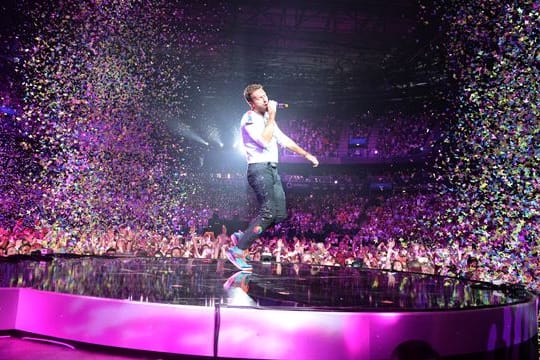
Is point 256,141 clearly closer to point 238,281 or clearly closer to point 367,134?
point 238,281

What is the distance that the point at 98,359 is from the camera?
1.84 meters

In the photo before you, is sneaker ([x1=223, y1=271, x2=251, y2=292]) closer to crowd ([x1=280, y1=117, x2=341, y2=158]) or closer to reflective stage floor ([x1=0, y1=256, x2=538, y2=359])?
reflective stage floor ([x1=0, y1=256, x2=538, y2=359])

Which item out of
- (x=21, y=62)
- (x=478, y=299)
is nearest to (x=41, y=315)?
(x=478, y=299)

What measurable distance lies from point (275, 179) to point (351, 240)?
25.9 feet

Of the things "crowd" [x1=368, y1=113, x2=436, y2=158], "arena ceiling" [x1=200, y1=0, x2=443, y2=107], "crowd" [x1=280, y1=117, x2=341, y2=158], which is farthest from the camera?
"crowd" [x1=280, y1=117, x2=341, y2=158]

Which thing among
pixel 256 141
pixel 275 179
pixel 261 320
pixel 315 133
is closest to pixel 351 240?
pixel 275 179

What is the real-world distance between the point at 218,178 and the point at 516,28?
13.6m

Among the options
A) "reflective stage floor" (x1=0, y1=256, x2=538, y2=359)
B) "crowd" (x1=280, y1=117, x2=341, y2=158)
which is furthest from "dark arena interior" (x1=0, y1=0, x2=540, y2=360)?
"crowd" (x1=280, y1=117, x2=341, y2=158)

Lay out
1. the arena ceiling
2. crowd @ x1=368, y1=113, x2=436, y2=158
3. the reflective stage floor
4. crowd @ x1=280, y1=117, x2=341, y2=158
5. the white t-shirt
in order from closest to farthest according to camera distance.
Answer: the reflective stage floor, the white t-shirt, the arena ceiling, crowd @ x1=368, y1=113, x2=436, y2=158, crowd @ x1=280, y1=117, x2=341, y2=158

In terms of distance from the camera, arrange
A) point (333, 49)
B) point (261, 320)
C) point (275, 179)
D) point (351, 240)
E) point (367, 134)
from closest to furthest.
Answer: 1. point (261, 320)
2. point (275, 179)
3. point (351, 240)
4. point (333, 49)
5. point (367, 134)

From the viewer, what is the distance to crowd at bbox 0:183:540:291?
17.7 ft

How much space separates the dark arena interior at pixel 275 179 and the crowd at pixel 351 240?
0.06m

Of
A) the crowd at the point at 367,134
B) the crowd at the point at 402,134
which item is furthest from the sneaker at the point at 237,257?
the crowd at the point at 367,134

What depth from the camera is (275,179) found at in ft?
11.0
